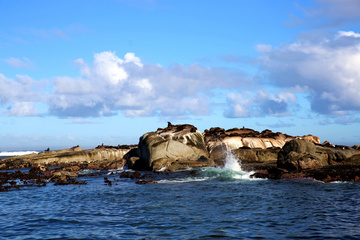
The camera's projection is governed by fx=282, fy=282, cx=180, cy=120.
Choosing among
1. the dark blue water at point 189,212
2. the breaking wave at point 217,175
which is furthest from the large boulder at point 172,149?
the dark blue water at point 189,212

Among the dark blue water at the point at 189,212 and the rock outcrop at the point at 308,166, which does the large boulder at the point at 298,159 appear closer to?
the rock outcrop at the point at 308,166

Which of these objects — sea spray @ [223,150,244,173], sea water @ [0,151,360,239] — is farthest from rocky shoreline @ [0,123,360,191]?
sea water @ [0,151,360,239]

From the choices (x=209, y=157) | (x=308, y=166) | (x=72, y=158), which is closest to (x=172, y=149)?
(x=209, y=157)

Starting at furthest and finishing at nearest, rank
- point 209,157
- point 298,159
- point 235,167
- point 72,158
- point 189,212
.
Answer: point 72,158 < point 209,157 < point 235,167 < point 298,159 < point 189,212

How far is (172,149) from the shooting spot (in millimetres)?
35906

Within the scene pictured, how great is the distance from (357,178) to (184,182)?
13.2 metres

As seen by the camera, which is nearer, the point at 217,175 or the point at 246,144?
the point at 217,175

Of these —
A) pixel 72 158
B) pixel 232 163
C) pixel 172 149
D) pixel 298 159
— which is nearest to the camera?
pixel 298 159

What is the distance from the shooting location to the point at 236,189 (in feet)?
65.7

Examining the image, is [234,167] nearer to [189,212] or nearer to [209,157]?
[209,157]

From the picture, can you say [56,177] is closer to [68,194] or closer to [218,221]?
[68,194]

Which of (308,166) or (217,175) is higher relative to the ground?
(308,166)

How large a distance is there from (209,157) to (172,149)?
238 inches

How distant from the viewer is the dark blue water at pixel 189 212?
10.9 m
